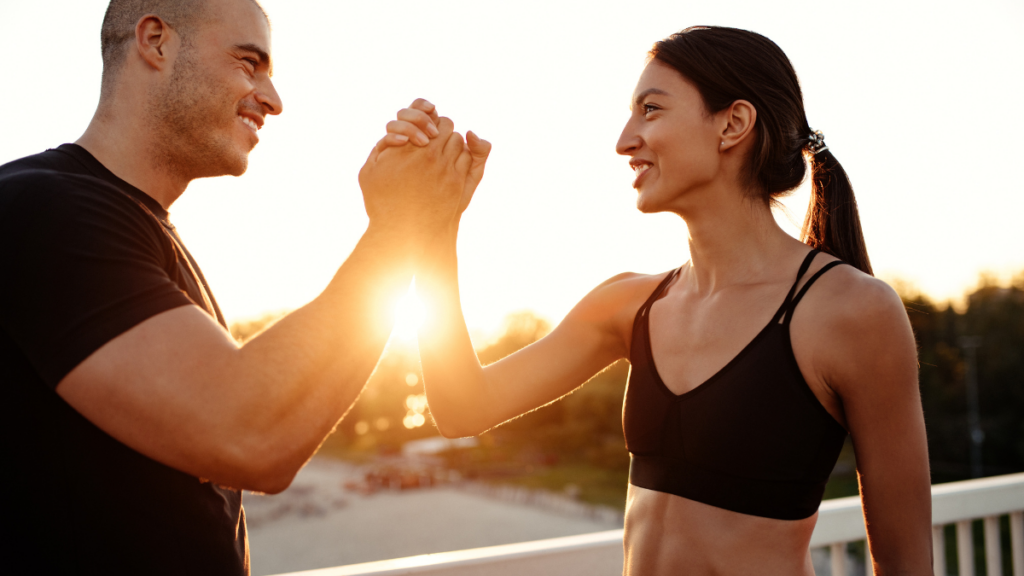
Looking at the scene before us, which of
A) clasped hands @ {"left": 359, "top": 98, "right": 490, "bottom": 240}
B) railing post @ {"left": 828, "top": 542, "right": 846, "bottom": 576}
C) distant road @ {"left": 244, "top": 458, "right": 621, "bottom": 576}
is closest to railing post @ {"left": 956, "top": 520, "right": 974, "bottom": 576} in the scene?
railing post @ {"left": 828, "top": 542, "right": 846, "bottom": 576}

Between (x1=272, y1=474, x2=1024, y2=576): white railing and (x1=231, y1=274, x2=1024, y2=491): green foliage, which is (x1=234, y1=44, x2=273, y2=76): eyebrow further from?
(x1=231, y1=274, x2=1024, y2=491): green foliage

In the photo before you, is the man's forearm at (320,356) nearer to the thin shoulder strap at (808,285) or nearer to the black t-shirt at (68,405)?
the black t-shirt at (68,405)

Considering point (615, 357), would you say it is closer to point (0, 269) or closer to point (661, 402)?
point (661, 402)

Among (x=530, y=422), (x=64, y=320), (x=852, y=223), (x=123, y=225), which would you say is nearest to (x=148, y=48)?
(x=123, y=225)

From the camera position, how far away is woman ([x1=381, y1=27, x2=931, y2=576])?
1.43 metres

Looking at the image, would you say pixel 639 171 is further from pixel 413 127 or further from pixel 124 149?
pixel 124 149

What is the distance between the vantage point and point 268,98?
1.58 meters

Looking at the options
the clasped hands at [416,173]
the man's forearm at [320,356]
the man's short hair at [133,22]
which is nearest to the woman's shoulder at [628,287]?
the clasped hands at [416,173]

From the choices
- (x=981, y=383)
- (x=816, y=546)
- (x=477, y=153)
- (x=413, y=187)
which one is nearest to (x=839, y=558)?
(x=816, y=546)

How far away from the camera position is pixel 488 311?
4884 cm

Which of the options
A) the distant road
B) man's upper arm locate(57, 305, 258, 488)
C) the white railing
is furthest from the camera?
the distant road

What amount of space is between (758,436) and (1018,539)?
2.31m

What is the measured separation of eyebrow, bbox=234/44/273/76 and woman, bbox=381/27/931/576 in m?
0.39

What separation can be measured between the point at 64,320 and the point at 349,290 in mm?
385
